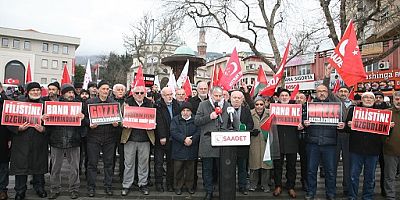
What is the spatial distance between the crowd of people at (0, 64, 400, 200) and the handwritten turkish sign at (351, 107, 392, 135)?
140mm

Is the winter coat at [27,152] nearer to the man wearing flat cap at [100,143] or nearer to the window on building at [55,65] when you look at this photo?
the man wearing flat cap at [100,143]

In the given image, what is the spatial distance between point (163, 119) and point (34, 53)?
6237cm

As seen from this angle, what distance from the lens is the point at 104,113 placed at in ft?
21.8

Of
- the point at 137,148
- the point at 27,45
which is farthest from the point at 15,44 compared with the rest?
the point at 137,148

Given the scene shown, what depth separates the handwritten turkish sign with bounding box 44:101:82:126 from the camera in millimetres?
6383

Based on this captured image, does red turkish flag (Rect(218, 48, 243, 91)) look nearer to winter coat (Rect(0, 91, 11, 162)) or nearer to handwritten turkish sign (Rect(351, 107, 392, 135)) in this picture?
handwritten turkish sign (Rect(351, 107, 392, 135))

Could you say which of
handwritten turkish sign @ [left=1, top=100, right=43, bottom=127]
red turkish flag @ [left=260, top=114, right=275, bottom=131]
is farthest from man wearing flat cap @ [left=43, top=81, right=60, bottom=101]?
red turkish flag @ [left=260, top=114, right=275, bottom=131]

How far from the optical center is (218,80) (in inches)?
339

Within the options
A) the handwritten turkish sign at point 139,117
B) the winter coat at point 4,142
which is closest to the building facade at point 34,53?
the winter coat at point 4,142

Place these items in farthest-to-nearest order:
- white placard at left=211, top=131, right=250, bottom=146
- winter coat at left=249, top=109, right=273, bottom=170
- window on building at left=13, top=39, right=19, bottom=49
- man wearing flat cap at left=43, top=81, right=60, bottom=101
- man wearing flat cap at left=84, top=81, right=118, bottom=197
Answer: window on building at left=13, top=39, right=19, bottom=49
winter coat at left=249, top=109, right=273, bottom=170
man wearing flat cap at left=43, top=81, right=60, bottom=101
man wearing flat cap at left=84, top=81, right=118, bottom=197
white placard at left=211, top=131, right=250, bottom=146

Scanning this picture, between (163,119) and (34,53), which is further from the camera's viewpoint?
(34,53)

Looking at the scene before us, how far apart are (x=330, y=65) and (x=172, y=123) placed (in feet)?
11.4

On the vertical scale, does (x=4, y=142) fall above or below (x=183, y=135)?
below

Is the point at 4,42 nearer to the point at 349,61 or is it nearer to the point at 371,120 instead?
the point at 349,61
